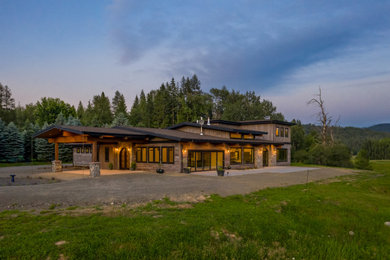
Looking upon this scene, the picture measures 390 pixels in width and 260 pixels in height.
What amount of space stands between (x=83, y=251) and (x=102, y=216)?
235 centimetres

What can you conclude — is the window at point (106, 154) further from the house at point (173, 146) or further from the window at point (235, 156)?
the window at point (235, 156)

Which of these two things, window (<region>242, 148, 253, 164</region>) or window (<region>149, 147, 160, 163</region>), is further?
window (<region>242, 148, 253, 164</region>)

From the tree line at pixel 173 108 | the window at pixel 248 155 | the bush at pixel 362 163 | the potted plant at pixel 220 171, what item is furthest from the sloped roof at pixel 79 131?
the bush at pixel 362 163

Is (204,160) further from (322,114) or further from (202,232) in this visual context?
(322,114)

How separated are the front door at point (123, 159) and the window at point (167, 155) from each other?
464cm

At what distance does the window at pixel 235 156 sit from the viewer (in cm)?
2567

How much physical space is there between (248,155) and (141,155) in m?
11.6

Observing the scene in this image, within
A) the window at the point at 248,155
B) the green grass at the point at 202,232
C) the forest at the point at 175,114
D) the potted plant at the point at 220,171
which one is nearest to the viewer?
the green grass at the point at 202,232

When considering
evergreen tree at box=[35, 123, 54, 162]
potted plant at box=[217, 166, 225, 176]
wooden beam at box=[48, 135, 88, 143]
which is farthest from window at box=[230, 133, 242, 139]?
evergreen tree at box=[35, 123, 54, 162]

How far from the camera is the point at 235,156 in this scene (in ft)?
85.4

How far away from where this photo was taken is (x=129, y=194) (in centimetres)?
1080

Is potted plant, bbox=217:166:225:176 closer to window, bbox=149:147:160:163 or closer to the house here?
the house

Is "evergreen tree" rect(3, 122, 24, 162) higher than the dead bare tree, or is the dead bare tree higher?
the dead bare tree

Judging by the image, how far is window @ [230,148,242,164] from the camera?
25.7 meters
